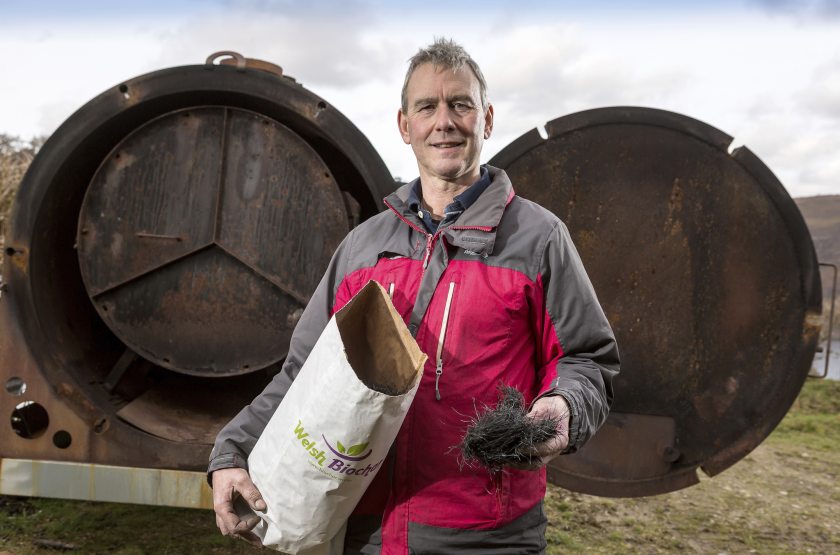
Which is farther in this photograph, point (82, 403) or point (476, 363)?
point (82, 403)

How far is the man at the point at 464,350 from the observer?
162 centimetres

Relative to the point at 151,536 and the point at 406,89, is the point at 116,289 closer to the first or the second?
the point at 151,536

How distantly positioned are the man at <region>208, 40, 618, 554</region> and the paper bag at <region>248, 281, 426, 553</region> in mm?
78

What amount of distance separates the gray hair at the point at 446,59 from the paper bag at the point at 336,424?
0.63 meters

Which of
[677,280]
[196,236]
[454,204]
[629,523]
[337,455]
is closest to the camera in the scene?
[337,455]

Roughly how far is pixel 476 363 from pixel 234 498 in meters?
0.64

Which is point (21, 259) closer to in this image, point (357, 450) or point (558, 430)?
point (357, 450)

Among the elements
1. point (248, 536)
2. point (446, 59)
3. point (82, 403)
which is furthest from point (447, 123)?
point (82, 403)

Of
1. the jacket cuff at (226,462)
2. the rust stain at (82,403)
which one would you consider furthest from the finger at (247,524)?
the rust stain at (82,403)

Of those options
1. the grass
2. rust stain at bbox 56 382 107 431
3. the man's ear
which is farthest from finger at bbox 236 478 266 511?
the grass

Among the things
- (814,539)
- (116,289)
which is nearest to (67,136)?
(116,289)

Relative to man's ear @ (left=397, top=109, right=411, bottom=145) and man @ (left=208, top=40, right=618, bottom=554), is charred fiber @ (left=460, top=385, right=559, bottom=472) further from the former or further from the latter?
man's ear @ (left=397, top=109, right=411, bottom=145)

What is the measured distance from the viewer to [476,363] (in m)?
1.66

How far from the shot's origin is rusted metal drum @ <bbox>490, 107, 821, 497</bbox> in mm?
3078
